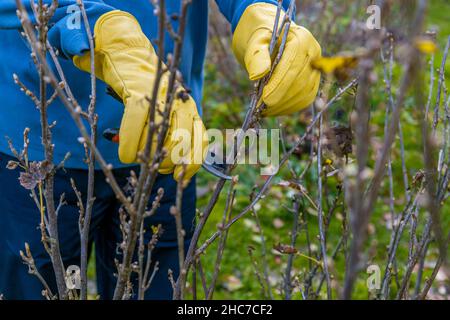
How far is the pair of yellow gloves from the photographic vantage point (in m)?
1.29

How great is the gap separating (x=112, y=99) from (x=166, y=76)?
427mm

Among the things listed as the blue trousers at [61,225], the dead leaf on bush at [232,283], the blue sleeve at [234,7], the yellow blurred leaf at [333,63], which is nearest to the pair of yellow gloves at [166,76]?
the blue sleeve at [234,7]

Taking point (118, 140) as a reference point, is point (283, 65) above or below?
above

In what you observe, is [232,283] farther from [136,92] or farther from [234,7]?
[136,92]

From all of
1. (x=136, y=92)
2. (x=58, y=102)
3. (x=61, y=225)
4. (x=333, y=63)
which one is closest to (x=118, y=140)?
(x=136, y=92)

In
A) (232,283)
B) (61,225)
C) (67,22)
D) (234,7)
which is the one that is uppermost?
(234,7)

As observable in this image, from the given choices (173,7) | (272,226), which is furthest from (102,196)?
(272,226)

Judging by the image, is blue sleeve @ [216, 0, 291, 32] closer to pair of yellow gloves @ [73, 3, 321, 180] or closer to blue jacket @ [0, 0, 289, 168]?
blue jacket @ [0, 0, 289, 168]

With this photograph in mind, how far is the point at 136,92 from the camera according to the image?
4.34 ft

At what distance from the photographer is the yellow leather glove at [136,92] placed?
1.28 meters

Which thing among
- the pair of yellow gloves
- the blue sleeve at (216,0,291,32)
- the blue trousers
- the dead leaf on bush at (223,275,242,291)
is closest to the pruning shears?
the pair of yellow gloves

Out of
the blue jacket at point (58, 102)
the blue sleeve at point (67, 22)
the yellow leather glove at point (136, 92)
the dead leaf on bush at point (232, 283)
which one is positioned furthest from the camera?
the dead leaf on bush at point (232, 283)

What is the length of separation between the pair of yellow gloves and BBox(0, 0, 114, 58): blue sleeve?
0.04 metres

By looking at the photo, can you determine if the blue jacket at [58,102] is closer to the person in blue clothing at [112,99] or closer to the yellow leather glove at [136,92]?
the person in blue clothing at [112,99]
